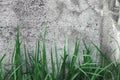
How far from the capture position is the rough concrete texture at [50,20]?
2895mm

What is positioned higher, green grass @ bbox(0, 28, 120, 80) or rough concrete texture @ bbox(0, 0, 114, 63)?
rough concrete texture @ bbox(0, 0, 114, 63)

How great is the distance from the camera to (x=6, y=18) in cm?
289

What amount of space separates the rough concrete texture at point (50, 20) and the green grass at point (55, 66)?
66 millimetres

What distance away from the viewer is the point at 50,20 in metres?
2.94

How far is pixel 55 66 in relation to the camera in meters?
2.97

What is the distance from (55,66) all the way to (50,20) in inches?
13.3

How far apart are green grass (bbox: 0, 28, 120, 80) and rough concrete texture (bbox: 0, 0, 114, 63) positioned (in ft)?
0.22

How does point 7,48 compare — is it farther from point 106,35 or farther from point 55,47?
point 106,35

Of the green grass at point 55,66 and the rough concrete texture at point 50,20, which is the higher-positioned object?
the rough concrete texture at point 50,20

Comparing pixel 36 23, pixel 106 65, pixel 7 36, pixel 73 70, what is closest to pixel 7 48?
pixel 7 36

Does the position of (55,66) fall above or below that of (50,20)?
below

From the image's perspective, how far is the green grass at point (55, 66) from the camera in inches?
108

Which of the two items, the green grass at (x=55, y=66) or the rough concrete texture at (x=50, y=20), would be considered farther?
the rough concrete texture at (x=50, y=20)

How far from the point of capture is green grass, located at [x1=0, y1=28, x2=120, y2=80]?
275 cm
